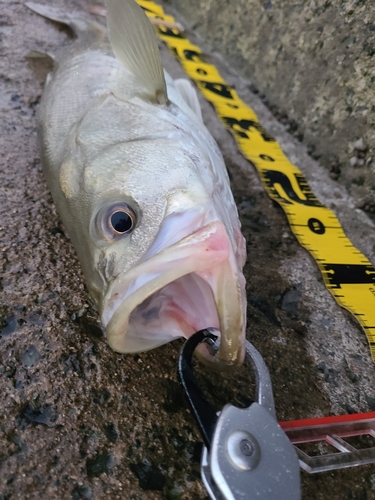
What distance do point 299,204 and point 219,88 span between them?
5.03 feet

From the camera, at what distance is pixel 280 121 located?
132 inches

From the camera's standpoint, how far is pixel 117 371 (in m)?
1.64

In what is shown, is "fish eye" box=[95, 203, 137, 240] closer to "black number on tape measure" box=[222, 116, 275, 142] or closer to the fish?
the fish

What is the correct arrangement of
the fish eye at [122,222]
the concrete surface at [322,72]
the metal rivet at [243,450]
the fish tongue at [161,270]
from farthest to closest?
the concrete surface at [322,72]
the fish eye at [122,222]
the fish tongue at [161,270]
the metal rivet at [243,450]

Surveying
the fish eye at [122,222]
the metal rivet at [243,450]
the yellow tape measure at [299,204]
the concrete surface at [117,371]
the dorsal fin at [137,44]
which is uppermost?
the dorsal fin at [137,44]

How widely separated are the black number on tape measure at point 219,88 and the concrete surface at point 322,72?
0.77ft

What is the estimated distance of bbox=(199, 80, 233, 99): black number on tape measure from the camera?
11.9ft

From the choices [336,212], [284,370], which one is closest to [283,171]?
[336,212]

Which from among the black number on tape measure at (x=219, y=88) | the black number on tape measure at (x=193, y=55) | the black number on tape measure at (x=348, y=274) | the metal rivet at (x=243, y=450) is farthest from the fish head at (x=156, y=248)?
the black number on tape measure at (x=193, y=55)

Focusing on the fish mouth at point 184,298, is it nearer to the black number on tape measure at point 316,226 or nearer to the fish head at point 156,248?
the fish head at point 156,248

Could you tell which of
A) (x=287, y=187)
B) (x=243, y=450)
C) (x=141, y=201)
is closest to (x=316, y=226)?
(x=287, y=187)

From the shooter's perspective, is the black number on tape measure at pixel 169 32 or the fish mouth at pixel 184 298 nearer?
the fish mouth at pixel 184 298

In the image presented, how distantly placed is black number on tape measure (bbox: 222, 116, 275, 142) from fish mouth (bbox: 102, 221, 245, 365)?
6.82ft

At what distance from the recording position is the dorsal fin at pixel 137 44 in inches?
89.1
